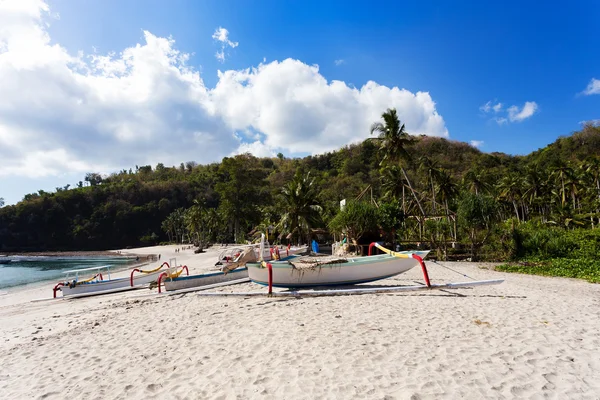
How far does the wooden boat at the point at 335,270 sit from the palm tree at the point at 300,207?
53.5 feet

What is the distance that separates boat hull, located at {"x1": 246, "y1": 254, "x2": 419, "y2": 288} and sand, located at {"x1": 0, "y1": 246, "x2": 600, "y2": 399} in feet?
3.34

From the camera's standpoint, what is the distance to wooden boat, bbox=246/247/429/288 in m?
9.34

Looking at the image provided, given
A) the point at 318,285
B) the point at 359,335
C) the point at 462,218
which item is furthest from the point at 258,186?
the point at 359,335

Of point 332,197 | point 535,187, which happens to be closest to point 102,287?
point 332,197

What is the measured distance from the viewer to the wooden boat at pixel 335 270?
9.34 m

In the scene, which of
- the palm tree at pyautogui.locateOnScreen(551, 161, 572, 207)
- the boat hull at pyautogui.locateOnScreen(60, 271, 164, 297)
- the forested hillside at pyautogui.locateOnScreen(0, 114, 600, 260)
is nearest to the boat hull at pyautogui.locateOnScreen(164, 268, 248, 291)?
the boat hull at pyautogui.locateOnScreen(60, 271, 164, 297)

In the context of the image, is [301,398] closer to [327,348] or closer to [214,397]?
[214,397]

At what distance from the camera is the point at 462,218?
18203 millimetres

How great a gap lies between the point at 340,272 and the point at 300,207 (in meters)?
16.9

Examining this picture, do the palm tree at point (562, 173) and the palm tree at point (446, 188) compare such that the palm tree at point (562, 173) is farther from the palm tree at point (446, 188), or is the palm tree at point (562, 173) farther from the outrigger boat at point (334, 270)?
the outrigger boat at point (334, 270)

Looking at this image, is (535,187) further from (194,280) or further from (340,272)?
(194,280)

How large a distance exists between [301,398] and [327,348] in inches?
57.5

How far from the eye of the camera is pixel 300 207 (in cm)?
2631

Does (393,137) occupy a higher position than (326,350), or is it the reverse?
(393,137)
